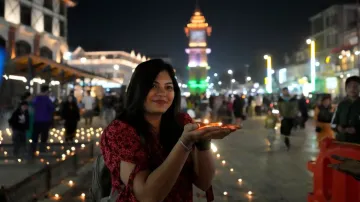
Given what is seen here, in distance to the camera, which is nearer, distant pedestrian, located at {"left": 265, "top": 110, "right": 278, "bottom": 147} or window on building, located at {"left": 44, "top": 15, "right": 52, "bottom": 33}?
distant pedestrian, located at {"left": 265, "top": 110, "right": 278, "bottom": 147}

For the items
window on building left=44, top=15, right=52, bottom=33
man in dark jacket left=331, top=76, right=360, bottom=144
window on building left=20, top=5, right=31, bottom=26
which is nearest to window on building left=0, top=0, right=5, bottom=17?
window on building left=20, top=5, right=31, bottom=26

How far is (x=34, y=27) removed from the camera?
41.3m

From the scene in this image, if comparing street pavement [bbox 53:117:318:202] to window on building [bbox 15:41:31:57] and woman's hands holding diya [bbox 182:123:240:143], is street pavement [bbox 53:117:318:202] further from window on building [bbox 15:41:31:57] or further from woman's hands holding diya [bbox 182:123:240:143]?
window on building [bbox 15:41:31:57]

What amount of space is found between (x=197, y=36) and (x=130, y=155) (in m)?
85.2

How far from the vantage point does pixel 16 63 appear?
1902cm

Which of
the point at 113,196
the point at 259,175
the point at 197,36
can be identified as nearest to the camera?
the point at 113,196

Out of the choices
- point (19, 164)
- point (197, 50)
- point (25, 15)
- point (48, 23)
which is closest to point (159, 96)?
point (19, 164)

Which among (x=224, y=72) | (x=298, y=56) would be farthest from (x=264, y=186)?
(x=224, y=72)

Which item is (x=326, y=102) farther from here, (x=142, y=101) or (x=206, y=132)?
(x=206, y=132)

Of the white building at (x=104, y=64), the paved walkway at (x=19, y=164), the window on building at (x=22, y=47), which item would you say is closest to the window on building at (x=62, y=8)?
the window on building at (x=22, y=47)

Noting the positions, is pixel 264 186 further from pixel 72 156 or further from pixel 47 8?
pixel 47 8

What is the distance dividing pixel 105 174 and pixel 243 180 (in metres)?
6.00

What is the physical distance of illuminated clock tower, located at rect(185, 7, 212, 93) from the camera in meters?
83.6

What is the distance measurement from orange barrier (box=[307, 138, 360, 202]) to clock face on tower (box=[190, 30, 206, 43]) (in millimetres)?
80861
